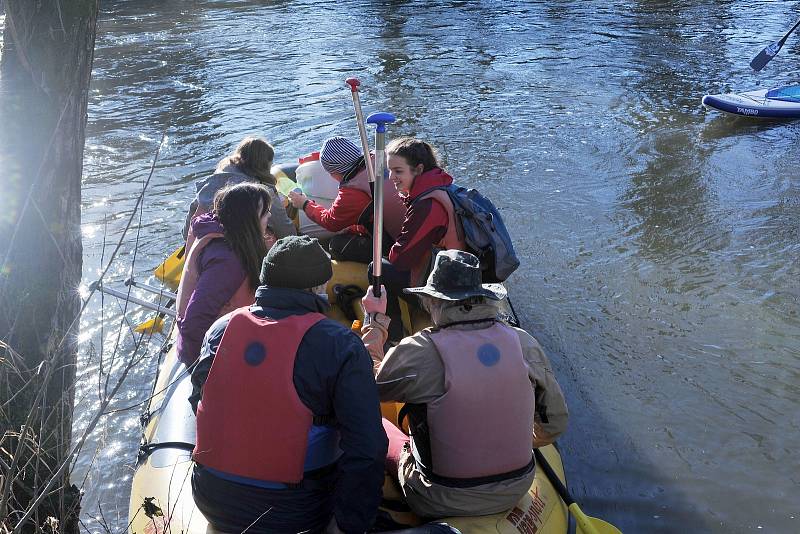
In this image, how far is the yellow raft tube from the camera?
125 inches

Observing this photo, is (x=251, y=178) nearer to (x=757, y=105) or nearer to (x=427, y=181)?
(x=427, y=181)

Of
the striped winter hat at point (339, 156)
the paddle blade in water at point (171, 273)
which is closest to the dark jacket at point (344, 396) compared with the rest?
the striped winter hat at point (339, 156)

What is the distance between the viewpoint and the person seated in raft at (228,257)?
384 centimetres

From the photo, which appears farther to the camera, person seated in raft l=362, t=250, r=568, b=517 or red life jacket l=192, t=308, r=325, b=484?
person seated in raft l=362, t=250, r=568, b=517

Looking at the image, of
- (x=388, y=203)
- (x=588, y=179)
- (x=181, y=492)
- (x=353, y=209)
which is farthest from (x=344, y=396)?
(x=588, y=179)

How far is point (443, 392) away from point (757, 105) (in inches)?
410

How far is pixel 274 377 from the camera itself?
274 cm

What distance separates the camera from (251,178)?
5.04m

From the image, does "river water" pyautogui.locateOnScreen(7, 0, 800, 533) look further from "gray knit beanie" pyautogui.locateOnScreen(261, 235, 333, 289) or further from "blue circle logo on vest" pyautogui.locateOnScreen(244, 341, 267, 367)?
"gray knit beanie" pyautogui.locateOnScreen(261, 235, 333, 289)

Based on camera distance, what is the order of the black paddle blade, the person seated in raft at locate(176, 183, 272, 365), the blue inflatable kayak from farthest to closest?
the black paddle blade < the blue inflatable kayak < the person seated in raft at locate(176, 183, 272, 365)

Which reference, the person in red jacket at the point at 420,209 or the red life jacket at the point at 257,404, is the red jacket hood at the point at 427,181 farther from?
the red life jacket at the point at 257,404

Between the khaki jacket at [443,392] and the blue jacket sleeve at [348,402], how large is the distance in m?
0.26

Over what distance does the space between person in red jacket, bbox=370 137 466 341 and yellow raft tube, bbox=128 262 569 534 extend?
1.04m

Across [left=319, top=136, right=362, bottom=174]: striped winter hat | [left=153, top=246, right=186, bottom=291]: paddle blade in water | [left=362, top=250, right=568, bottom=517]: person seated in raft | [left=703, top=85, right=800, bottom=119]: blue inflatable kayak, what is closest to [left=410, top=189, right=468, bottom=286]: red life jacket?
A: [left=319, top=136, right=362, bottom=174]: striped winter hat
